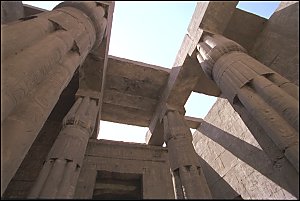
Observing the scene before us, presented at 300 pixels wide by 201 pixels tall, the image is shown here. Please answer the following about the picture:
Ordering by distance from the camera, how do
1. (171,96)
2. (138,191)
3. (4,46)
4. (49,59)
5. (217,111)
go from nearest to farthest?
(4,46)
(49,59)
(138,191)
(171,96)
(217,111)

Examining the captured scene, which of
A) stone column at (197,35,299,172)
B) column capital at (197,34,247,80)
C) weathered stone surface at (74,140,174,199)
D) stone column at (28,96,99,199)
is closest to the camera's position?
stone column at (197,35,299,172)

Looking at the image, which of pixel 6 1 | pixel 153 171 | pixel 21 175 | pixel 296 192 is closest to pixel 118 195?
pixel 153 171

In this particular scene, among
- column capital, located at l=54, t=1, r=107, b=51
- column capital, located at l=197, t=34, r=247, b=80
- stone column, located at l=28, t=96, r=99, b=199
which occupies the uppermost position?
column capital, located at l=54, t=1, r=107, b=51

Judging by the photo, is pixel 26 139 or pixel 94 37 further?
pixel 94 37

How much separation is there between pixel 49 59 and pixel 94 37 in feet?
6.87

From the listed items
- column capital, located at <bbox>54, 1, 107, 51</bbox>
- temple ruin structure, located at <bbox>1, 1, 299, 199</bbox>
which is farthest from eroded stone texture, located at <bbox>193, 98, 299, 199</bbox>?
column capital, located at <bbox>54, 1, 107, 51</bbox>

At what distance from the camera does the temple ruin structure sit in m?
3.17

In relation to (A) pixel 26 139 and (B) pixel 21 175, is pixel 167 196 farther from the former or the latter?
(A) pixel 26 139

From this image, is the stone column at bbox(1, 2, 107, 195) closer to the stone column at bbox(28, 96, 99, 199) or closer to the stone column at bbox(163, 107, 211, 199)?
the stone column at bbox(28, 96, 99, 199)

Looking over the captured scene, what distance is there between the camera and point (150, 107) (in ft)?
29.2

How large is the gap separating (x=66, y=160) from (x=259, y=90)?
3.92 meters

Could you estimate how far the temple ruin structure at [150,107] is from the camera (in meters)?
3.17

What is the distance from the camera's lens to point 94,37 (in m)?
5.41

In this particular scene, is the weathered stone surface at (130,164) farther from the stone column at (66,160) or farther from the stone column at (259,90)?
the stone column at (259,90)
